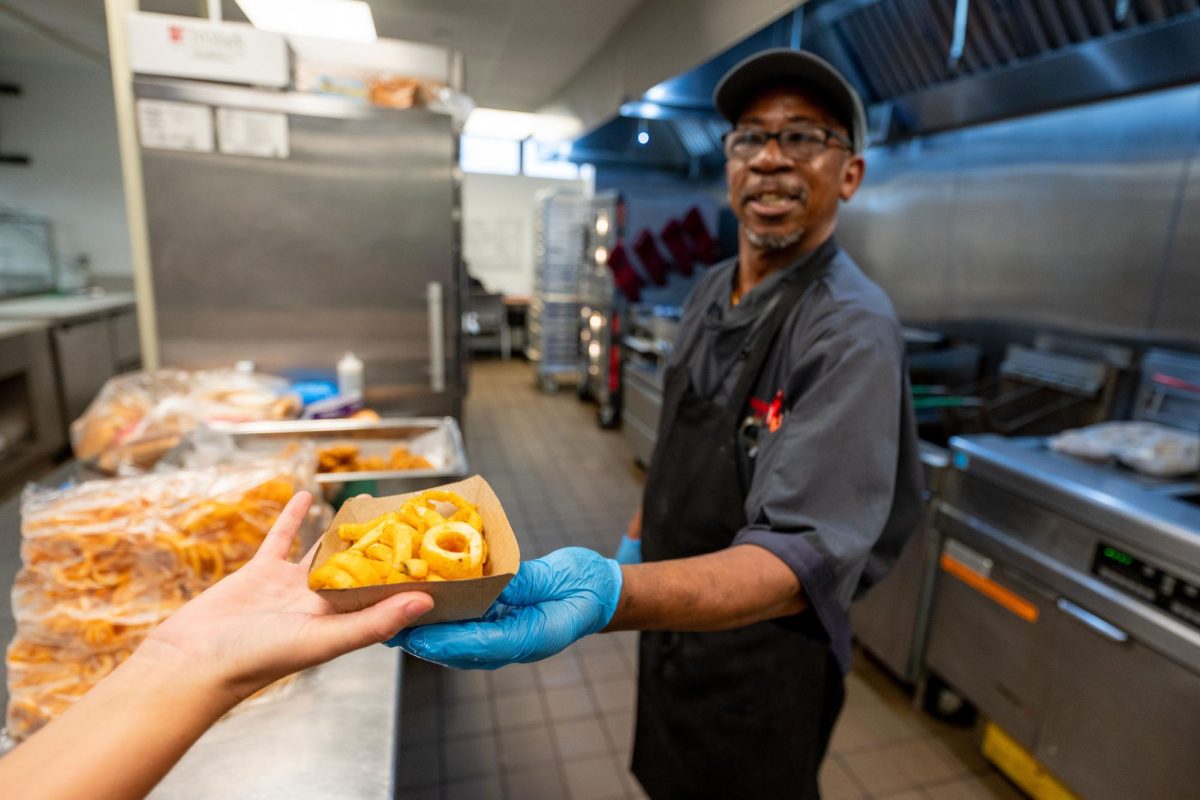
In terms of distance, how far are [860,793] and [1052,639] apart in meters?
0.76

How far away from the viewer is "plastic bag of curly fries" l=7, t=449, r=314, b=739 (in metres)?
1.01

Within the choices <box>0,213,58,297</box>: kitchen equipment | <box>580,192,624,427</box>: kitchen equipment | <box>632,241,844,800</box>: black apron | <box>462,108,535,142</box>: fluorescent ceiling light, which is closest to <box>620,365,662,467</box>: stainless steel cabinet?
<box>580,192,624,427</box>: kitchen equipment

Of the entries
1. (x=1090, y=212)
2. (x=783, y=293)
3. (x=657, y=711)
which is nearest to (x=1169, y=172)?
(x=1090, y=212)

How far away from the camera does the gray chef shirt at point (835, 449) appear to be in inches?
37.5

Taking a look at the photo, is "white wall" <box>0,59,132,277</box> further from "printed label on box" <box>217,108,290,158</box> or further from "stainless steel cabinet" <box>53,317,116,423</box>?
"printed label on box" <box>217,108,290,158</box>

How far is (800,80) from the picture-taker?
1229 millimetres

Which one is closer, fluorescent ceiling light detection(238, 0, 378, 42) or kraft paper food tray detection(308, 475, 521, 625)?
kraft paper food tray detection(308, 475, 521, 625)

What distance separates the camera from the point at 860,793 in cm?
197

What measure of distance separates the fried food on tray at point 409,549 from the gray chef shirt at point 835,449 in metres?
0.46

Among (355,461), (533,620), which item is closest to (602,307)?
(355,461)

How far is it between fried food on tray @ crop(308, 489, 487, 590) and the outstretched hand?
3 centimetres

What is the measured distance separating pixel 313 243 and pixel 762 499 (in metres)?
2.07

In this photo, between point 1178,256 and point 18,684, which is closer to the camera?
point 18,684

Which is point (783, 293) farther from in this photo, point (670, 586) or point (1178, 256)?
point (1178, 256)
